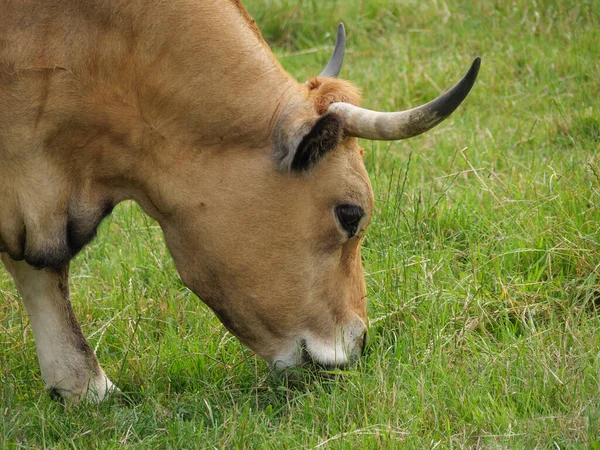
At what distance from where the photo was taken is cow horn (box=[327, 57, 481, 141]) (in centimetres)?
405

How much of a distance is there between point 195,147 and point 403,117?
88 centimetres

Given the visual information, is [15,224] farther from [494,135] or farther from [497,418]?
[494,135]

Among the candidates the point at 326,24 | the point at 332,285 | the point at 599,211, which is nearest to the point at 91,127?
the point at 332,285

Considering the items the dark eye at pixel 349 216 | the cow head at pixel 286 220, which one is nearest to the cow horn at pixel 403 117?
the cow head at pixel 286 220

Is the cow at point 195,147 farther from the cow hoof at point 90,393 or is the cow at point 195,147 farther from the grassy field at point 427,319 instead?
the cow hoof at point 90,393

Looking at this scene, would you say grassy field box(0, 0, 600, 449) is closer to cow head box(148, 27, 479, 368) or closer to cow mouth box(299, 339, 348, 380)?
cow mouth box(299, 339, 348, 380)

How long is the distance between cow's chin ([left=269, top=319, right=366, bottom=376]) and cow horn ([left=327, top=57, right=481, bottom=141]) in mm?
943

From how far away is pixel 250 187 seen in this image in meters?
4.37

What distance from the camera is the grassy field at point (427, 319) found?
429 centimetres

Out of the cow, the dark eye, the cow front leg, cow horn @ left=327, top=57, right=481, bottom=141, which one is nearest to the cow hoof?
the cow front leg

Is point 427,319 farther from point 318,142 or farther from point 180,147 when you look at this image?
point 180,147

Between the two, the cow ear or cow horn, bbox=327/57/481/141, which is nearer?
cow horn, bbox=327/57/481/141

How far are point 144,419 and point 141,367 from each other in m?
0.55

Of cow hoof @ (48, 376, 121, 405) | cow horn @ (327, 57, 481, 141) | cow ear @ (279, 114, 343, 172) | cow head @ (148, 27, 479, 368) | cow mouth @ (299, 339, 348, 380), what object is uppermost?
cow horn @ (327, 57, 481, 141)
